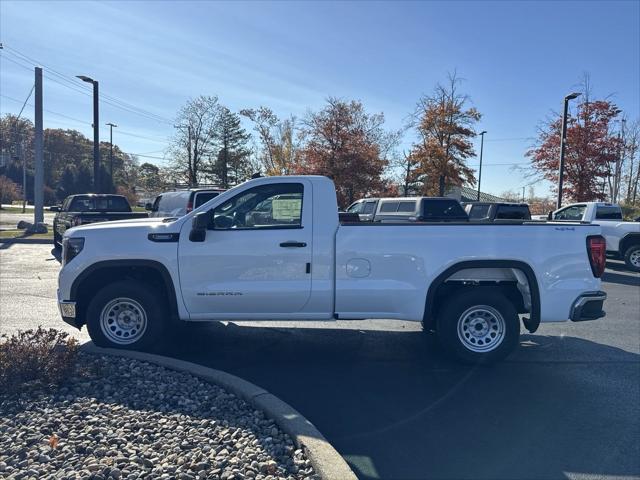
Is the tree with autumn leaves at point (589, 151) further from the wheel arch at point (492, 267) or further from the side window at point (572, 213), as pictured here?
the wheel arch at point (492, 267)

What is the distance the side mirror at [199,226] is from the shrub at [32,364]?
1610mm

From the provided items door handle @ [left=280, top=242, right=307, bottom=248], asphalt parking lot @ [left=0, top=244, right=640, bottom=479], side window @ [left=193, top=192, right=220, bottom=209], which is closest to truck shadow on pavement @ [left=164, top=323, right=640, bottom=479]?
asphalt parking lot @ [left=0, top=244, right=640, bottom=479]

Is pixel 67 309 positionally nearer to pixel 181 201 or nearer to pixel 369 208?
pixel 181 201

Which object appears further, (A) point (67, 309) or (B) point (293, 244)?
(A) point (67, 309)

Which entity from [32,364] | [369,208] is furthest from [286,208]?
[369,208]

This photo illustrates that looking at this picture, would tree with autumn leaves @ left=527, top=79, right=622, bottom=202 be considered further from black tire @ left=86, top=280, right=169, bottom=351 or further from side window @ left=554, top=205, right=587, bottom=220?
black tire @ left=86, top=280, right=169, bottom=351

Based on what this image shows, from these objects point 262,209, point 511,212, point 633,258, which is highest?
point 511,212

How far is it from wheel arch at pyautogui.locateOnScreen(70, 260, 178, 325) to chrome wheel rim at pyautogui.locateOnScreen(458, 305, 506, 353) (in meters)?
3.23

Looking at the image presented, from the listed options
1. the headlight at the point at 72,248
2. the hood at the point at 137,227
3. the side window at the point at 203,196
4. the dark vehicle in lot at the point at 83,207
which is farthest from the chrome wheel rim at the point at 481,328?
the dark vehicle in lot at the point at 83,207

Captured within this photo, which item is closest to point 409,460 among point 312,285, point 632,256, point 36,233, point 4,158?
point 312,285

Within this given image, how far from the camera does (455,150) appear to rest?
99.7 feet

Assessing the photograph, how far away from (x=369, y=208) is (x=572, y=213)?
6737 mm

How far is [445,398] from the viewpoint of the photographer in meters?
4.99

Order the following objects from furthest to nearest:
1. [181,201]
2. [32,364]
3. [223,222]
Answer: [181,201]
[223,222]
[32,364]
